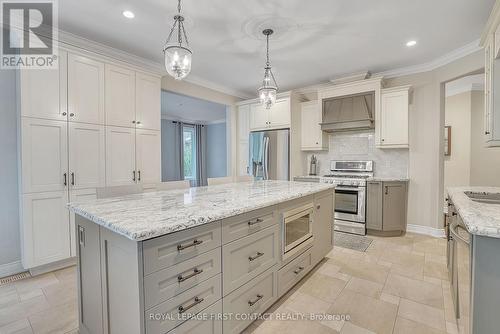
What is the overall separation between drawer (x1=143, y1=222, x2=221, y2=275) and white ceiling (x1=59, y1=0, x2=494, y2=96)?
213cm

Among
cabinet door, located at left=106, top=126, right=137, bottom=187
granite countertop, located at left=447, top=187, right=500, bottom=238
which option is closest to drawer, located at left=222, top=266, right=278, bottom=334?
granite countertop, located at left=447, top=187, right=500, bottom=238

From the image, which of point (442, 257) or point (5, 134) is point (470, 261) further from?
point (5, 134)

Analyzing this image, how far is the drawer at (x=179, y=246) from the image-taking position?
1.07m

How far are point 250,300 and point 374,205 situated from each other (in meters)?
2.84

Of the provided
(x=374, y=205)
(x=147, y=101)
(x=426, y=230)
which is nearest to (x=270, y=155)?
(x=374, y=205)

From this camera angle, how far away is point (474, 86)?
470 cm

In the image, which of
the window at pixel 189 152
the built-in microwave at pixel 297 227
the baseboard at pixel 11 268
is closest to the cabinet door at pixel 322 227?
the built-in microwave at pixel 297 227

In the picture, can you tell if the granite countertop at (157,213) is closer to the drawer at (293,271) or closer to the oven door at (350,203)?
the drawer at (293,271)

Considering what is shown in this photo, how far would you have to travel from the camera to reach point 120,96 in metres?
3.01

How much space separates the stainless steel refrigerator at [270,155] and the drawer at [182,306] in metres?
3.35

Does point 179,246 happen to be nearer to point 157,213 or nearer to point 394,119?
point 157,213

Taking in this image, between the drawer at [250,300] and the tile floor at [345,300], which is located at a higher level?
the drawer at [250,300]

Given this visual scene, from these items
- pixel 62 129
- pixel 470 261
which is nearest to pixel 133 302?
pixel 470 261

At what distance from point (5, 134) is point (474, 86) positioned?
750 centimetres
